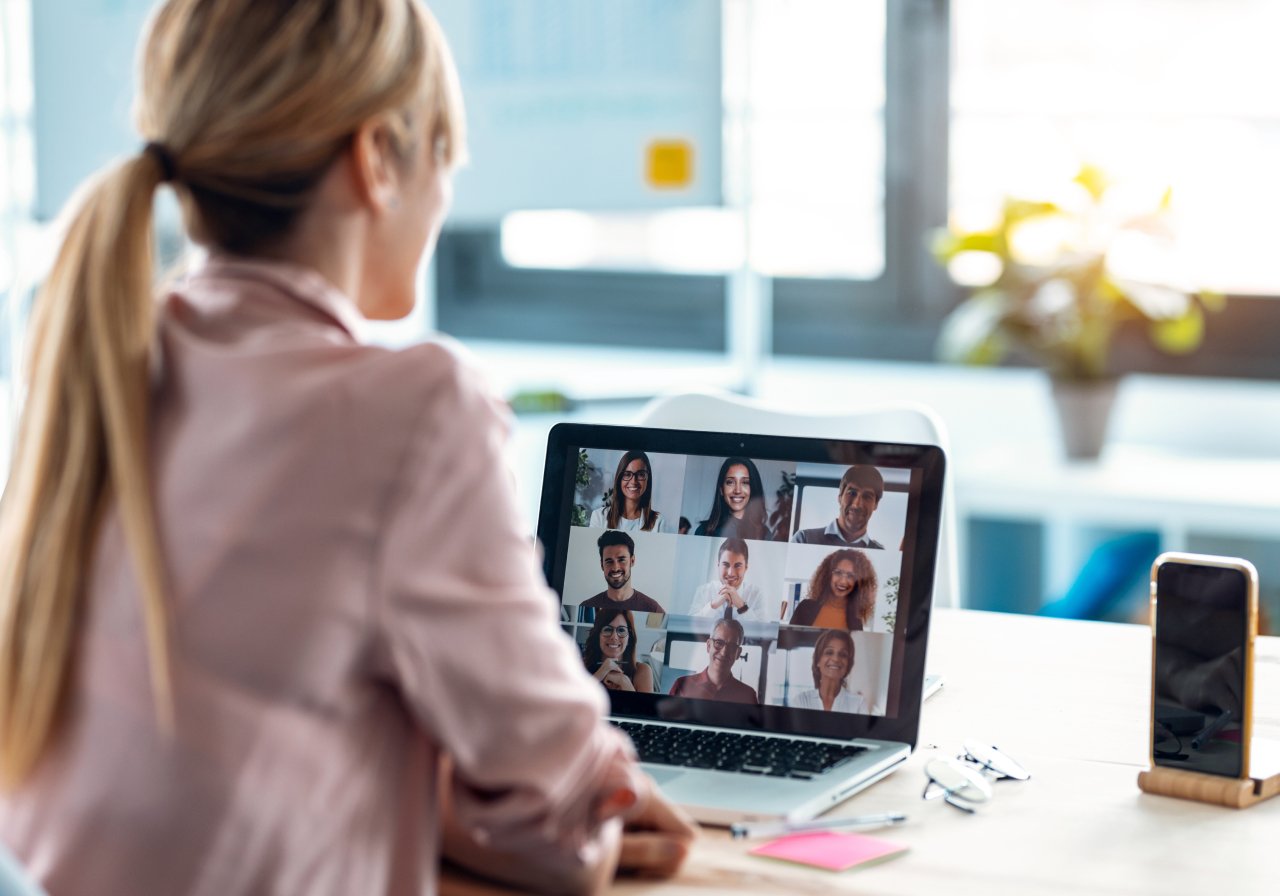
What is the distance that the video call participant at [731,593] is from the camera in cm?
109

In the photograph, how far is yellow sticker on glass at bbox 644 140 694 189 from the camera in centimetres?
261

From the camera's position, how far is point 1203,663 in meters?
1.04

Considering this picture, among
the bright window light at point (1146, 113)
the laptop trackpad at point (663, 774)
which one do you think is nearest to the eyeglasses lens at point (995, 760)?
the laptop trackpad at point (663, 774)

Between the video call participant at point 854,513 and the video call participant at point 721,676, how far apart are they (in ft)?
0.30

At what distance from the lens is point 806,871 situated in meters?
0.89

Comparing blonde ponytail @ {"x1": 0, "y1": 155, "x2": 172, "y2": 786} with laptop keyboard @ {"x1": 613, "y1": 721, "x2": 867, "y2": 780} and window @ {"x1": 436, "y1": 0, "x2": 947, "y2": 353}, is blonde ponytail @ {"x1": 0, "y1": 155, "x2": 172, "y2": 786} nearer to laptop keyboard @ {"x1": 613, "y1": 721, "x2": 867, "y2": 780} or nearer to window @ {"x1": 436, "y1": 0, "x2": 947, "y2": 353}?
laptop keyboard @ {"x1": 613, "y1": 721, "x2": 867, "y2": 780}

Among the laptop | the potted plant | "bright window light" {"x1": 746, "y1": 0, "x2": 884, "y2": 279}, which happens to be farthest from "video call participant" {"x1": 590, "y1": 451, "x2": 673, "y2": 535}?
"bright window light" {"x1": 746, "y1": 0, "x2": 884, "y2": 279}

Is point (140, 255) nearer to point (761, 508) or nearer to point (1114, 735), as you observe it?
point (761, 508)

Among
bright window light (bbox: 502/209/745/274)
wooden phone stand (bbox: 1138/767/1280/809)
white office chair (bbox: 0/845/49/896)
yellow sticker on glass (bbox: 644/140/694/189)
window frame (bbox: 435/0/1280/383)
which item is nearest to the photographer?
white office chair (bbox: 0/845/49/896)

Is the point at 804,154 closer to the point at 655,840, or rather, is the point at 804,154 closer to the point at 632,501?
the point at 632,501

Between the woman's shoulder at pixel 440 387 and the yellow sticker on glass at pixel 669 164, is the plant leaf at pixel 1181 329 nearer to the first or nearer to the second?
the yellow sticker on glass at pixel 669 164

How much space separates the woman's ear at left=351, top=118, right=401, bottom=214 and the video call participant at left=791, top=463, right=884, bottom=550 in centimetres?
45

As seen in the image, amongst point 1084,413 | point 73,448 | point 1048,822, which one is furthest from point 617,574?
point 1084,413

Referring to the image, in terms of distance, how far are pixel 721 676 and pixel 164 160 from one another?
22.6 inches
